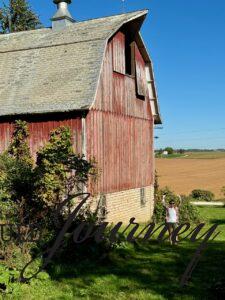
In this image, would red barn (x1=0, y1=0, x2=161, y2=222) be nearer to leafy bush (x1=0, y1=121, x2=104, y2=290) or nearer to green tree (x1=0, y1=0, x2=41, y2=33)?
leafy bush (x1=0, y1=121, x2=104, y2=290)

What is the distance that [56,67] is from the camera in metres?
20.2

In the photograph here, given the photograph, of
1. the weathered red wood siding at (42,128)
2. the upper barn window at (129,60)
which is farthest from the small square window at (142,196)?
the weathered red wood siding at (42,128)

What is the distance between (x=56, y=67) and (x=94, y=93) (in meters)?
3.03

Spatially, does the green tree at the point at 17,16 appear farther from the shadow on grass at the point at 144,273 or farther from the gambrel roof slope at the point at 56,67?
the shadow on grass at the point at 144,273

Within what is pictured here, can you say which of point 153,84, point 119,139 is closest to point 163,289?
point 119,139

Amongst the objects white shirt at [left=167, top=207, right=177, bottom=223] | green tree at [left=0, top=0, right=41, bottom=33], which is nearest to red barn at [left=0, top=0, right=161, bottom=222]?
white shirt at [left=167, top=207, right=177, bottom=223]

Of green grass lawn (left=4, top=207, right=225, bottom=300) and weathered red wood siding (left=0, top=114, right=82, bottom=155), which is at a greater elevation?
weathered red wood siding (left=0, top=114, right=82, bottom=155)

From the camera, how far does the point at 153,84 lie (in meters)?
25.1

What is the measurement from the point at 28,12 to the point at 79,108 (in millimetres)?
25249

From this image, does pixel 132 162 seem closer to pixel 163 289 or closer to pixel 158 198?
pixel 158 198

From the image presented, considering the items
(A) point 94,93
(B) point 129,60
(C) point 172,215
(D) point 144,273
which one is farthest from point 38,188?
(B) point 129,60

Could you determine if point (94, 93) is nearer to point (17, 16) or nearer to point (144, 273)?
point (144, 273)

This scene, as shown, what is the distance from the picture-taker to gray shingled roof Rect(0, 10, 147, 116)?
18766 mm

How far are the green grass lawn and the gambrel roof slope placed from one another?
6.75 meters
